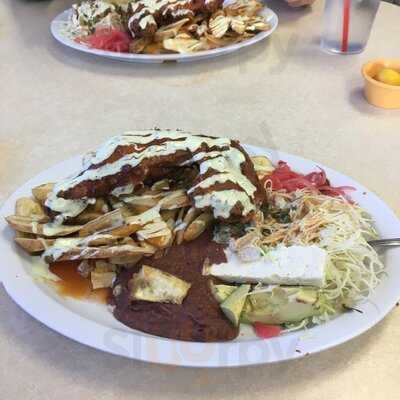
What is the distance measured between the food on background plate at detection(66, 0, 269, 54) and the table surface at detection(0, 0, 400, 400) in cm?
6

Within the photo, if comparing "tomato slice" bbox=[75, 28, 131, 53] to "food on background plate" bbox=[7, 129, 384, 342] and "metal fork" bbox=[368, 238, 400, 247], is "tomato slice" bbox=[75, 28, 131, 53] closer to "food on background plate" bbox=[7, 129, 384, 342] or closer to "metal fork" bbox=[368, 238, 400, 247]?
"food on background plate" bbox=[7, 129, 384, 342]

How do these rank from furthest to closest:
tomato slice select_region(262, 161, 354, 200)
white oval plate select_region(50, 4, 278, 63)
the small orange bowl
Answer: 1. white oval plate select_region(50, 4, 278, 63)
2. the small orange bowl
3. tomato slice select_region(262, 161, 354, 200)

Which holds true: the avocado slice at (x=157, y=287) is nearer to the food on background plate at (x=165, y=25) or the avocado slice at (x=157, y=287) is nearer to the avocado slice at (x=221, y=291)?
the avocado slice at (x=221, y=291)

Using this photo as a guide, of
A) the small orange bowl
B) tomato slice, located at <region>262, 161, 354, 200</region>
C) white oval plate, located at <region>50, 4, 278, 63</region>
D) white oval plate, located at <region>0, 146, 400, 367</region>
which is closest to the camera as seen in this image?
white oval plate, located at <region>0, 146, 400, 367</region>

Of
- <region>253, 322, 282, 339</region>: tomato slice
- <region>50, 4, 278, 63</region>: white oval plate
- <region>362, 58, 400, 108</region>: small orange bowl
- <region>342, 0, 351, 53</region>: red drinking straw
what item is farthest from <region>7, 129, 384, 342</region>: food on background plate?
<region>342, 0, 351, 53</region>: red drinking straw

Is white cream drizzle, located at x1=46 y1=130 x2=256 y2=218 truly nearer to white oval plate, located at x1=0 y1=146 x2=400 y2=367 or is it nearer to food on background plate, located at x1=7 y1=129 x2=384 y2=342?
food on background plate, located at x1=7 y1=129 x2=384 y2=342

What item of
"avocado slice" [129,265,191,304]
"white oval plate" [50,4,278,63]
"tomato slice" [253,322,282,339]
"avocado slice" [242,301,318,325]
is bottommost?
"white oval plate" [50,4,278,63]

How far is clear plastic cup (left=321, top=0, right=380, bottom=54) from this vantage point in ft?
5.09

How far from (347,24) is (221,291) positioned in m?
1.09

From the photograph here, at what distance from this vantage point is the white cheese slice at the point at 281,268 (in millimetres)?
777

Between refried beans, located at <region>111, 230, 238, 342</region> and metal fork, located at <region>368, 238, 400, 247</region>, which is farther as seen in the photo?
metal fork, located at <region>368, 238, 400, 247</region>

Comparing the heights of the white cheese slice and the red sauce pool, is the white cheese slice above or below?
above

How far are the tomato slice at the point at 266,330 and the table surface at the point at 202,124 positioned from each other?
0.16 feet

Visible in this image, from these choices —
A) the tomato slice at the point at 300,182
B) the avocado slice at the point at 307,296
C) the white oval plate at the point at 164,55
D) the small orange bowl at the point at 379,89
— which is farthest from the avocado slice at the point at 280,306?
the white oval plate at the point at 164,55
